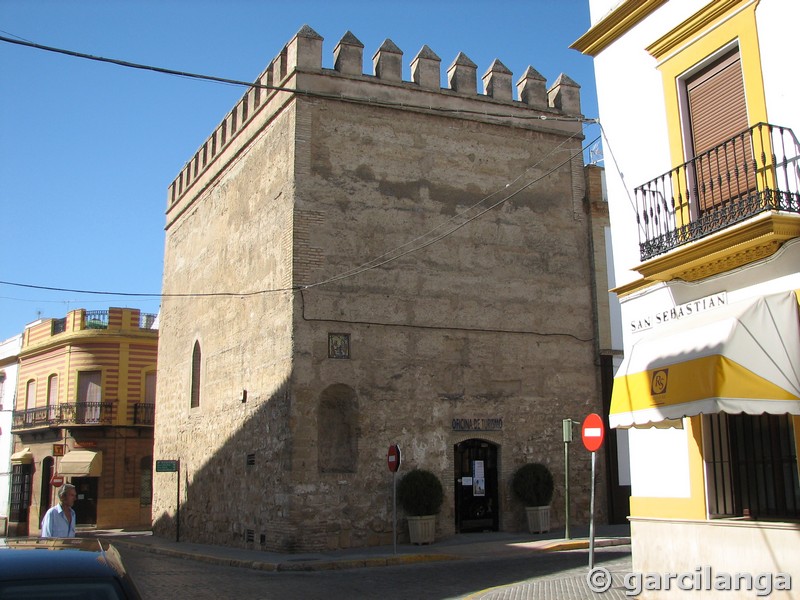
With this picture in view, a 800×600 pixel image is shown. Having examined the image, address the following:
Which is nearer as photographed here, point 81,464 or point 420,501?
point 420,501

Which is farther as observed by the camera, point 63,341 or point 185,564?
point 63,341

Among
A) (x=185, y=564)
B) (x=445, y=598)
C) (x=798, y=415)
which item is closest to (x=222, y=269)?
(x=185, y=564)

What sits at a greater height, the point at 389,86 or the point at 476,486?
the point at 389,86

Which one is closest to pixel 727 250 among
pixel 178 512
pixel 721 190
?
pixel 721 190

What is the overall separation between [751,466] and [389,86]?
46.4 feet

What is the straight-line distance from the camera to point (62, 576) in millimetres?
4109

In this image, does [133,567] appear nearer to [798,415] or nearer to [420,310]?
[420,310]

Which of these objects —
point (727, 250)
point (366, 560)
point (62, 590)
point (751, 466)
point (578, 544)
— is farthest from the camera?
point (578, 544)

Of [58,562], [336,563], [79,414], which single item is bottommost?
[336,563]

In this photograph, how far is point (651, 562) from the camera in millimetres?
9516

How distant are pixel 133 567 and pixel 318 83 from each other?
37.9 feet

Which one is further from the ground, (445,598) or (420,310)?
(420,310)

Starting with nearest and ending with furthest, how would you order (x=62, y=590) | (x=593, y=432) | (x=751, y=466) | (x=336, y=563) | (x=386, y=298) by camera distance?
(x=62, y=590), (x=751, y=466), (x=593, y=432), (x=336, y=563), (x=386, y=298)

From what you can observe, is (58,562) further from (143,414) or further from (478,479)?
(143,414)
